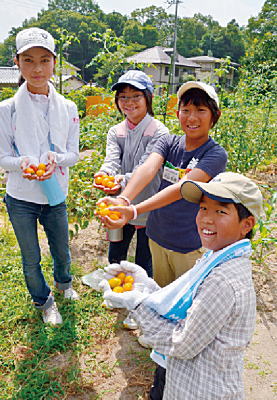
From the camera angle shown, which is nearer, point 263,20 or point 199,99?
point 199,99

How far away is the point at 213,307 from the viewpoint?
0.98m

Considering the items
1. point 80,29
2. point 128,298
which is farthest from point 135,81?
point 80,29

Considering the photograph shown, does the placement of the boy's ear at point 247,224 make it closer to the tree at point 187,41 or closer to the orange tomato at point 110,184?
the orange tomato at point 110,184

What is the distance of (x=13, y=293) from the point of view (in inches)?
102

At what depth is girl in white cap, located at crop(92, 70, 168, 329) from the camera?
6.89ft

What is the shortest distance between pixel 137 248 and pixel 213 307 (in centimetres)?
145

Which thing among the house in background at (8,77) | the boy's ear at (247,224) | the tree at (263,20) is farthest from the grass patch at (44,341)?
the tree at (263,20)

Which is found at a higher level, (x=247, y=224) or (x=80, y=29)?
(x=80, y=29)

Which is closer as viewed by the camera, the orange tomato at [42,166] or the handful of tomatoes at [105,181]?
the orange tomato at [42,166]

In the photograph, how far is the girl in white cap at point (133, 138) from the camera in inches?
82.7

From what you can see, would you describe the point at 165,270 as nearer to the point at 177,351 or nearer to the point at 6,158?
the point at 177,351

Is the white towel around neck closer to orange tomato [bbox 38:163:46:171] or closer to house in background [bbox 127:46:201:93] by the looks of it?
orange tomato [bbox 38:163:46:171]

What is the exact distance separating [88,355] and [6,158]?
1.33 meters

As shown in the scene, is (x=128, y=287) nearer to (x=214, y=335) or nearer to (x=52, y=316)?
(x=214, y=335)
